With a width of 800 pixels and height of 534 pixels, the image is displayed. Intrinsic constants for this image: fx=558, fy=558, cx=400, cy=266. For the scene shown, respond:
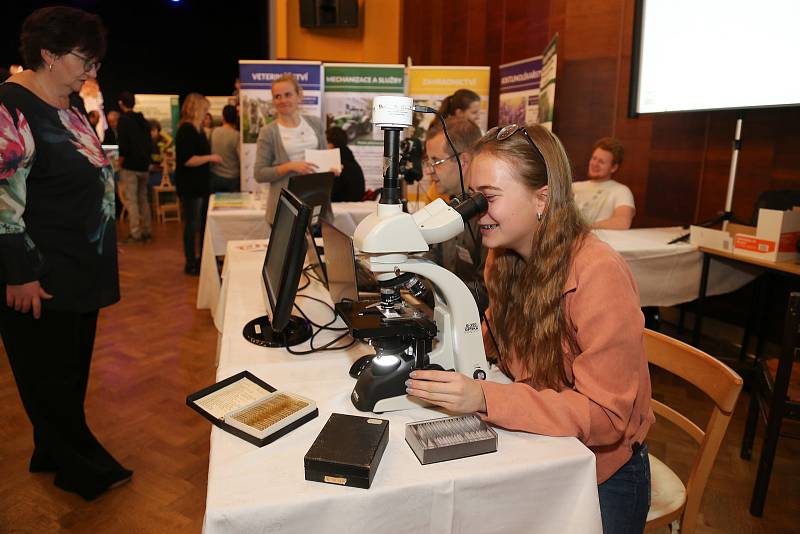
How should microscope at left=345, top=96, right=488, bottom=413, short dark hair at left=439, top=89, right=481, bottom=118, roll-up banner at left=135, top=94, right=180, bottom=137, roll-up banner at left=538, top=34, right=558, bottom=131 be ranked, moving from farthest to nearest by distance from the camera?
roll-up banner at left=135, top=94, right=180, bottom=137 → roll-up banner at left=538, top=34, right=558, bottom=131 → short dark hair at left=439, top=89, right=481, bottom=118 → microscope at left=345, top=96, right=488, bottom=413

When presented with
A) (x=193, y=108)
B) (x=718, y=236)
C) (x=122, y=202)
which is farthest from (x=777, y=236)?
(x=122, y=202)

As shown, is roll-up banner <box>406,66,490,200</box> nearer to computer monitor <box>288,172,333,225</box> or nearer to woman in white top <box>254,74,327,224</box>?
woman in white top <box>254,74,327,224</box>

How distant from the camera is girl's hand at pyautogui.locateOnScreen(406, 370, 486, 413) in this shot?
0.99 meters

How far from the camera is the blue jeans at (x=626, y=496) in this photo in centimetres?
116

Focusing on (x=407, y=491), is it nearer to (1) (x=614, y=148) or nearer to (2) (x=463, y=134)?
(2) (x=463, y=134)

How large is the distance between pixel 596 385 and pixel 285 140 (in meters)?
3.36

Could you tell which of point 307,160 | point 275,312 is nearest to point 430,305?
point 275,312

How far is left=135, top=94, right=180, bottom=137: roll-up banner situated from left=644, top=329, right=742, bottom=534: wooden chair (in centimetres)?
980

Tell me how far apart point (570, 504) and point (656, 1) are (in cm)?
327

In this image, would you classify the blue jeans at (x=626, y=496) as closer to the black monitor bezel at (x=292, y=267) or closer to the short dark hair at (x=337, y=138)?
the black monitor bezel at (x=292, y=267)

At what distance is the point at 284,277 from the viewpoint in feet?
3.79

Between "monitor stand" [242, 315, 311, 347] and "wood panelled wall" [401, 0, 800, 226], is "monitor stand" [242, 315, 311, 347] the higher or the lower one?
the lower one

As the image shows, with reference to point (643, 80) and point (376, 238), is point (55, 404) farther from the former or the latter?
point (643, 80)

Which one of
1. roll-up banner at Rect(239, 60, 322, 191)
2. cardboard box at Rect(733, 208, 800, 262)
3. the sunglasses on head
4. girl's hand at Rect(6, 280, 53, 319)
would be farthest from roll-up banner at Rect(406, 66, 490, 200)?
the sunglasses on head
